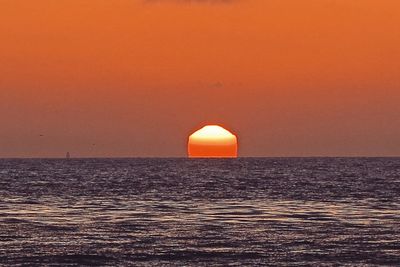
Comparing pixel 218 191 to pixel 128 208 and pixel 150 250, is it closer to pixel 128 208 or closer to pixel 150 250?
pixel 128 208

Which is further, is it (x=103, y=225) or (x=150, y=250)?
(x=103, y=225)

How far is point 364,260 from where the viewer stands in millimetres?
45594

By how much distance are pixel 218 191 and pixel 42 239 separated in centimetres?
6081

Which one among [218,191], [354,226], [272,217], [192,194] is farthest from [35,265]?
[218,191]

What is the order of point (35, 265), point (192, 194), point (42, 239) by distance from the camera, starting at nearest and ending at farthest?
point (35, 265), point (42, 239), point (192, 194)

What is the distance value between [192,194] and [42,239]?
173 feet

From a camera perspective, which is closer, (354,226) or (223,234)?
(223,234)

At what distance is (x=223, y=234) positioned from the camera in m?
58.0

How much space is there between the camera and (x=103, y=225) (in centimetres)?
6394

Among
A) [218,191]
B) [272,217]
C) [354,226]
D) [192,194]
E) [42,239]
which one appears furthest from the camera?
[218,191]

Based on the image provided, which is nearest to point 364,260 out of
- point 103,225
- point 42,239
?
point 42,239

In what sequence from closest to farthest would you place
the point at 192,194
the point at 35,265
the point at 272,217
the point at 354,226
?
the point at 35,265, the point at 354,226, the point at 272,217, the point at 192,194

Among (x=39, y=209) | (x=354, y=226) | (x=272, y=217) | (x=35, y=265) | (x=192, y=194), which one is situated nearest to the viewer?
(x=35, y=265)

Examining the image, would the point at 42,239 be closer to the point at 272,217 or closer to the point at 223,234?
the point at 223,234
